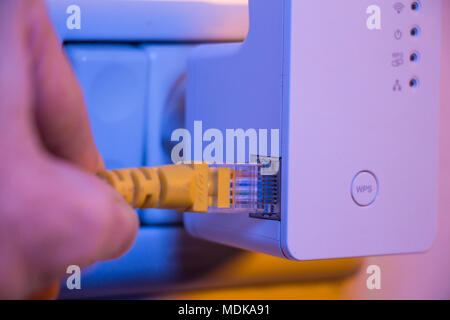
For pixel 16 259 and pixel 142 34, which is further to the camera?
pixel 142 34

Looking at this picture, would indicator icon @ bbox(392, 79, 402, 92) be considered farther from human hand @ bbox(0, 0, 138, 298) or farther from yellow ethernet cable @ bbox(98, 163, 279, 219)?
human hand @ bbox(0, 0, 138, 298)

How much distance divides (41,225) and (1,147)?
30 millimetres

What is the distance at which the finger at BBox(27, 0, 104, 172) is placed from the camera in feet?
0.68

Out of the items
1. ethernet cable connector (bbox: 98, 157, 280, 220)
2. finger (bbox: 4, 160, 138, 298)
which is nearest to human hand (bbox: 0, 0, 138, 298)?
finger (bbox: 4, 160, 138, 298)

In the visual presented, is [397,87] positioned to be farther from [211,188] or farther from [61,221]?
[61,221]

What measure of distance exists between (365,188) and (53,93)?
235 millimetres

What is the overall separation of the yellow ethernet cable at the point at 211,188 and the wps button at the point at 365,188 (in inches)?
2.1

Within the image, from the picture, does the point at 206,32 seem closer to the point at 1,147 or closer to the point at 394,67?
the point at 394,67

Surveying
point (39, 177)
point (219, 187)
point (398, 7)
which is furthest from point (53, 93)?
point (398, 7)

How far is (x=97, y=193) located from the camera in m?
0.22

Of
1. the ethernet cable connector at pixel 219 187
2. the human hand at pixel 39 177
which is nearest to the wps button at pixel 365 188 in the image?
the ethernet cable connector at pixel 219 187

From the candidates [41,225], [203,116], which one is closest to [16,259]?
[41,225]

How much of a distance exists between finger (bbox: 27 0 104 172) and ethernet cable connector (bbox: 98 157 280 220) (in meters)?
0.10

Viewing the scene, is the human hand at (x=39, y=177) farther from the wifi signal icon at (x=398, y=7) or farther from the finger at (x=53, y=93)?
the wifi signal icon at (x=398, y=7)
